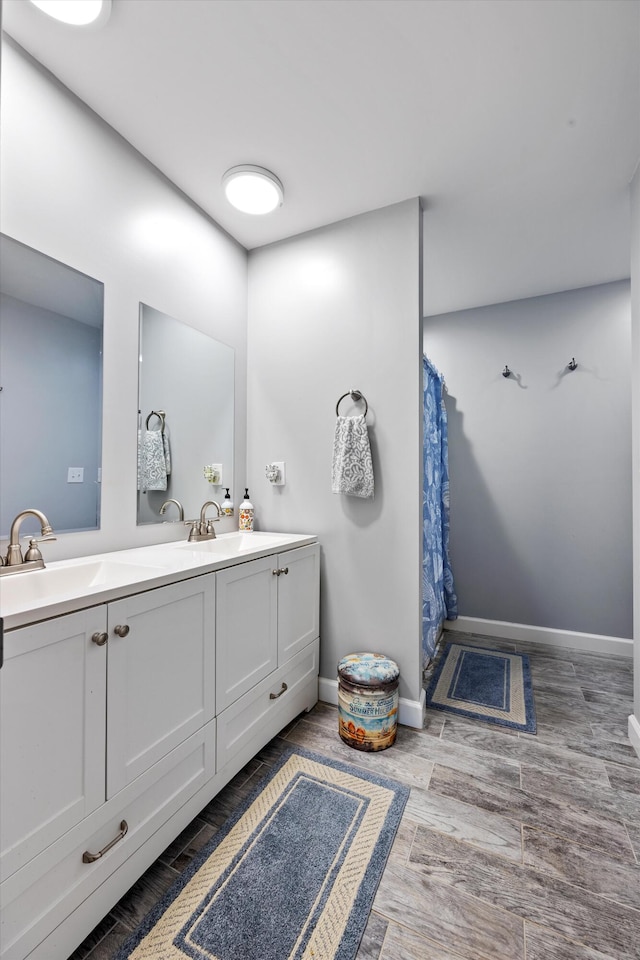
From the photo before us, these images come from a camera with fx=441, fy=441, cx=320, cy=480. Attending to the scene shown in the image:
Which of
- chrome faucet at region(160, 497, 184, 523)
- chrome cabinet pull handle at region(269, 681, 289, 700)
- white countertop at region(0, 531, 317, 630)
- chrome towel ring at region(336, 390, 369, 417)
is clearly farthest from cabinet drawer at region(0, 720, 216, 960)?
chrome towel ring at region(336, 390, 369, 417)

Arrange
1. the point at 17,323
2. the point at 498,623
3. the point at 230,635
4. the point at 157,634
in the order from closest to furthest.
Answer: the point at 157,634, the point at 17,323, the point at 230,635, the point at 498,623

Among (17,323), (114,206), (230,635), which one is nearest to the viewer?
(17,323)

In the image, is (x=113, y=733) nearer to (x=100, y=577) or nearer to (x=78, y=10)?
(x=100, y=577)

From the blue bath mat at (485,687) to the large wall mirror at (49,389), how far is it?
6.31ft

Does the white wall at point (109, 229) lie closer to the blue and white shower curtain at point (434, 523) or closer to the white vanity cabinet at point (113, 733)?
the white vanity cabinet at point (113, 733)

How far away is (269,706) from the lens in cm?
182

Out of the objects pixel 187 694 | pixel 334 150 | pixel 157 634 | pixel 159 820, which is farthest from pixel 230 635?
pixel 334 150

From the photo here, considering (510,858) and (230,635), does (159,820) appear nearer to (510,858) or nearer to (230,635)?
(230,635)

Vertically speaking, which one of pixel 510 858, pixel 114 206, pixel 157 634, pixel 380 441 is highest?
pixel 114 206

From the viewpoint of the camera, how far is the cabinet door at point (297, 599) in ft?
6.26

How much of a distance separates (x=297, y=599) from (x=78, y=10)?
217 cm

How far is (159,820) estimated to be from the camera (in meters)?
1.29

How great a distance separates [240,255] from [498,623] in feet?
9.70

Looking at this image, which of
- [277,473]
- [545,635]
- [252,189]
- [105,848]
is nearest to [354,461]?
[277,473]
